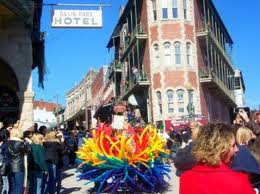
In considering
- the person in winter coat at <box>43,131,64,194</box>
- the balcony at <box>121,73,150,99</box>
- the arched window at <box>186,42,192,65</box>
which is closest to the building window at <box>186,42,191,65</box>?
the arched window at <box>186,42,192,65</box>

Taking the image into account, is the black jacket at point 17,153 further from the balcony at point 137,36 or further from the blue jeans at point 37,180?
the balcony at point 137,36

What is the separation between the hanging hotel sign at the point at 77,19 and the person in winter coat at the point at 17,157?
5292mm

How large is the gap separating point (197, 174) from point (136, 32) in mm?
33324

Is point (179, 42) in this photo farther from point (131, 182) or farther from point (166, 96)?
point (131, 182)

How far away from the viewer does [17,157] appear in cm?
924

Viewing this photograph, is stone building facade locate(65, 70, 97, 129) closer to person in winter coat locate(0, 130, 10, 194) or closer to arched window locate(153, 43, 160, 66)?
arched window locate(153, 43, 160, 66)

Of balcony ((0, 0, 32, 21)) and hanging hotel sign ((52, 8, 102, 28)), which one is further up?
balcony ((0, 0, 32, 21))

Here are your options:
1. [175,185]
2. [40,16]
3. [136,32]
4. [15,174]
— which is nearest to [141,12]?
[136,32]

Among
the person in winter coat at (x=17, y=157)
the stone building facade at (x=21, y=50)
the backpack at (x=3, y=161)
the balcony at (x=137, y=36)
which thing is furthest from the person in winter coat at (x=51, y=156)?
the balcony at (x=137, y=36)

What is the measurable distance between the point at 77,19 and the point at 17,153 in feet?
18.5

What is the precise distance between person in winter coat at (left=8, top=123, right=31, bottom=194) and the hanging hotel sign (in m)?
5.29

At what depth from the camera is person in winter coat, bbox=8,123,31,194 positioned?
9.14 m

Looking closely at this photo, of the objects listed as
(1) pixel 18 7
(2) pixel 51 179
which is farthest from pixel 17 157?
(1) pixel 18 7

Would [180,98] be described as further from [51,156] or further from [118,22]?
[51,156]
